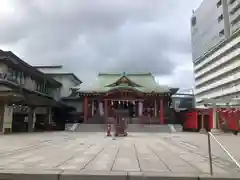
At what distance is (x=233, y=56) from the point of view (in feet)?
187

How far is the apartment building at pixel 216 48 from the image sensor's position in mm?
57062

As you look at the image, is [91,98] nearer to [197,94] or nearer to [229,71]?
[229,71]

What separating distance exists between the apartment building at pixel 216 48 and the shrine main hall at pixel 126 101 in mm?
15544

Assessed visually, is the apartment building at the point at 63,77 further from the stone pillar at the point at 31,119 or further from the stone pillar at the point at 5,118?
the stone pillar at the point at 5,118

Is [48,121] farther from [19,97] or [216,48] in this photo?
[216,48]

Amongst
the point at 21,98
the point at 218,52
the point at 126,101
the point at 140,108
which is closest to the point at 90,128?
the point at 126,101

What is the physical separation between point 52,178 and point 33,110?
974 inches

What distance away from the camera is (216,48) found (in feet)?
213

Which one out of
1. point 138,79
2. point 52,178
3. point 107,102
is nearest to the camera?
point 52,178

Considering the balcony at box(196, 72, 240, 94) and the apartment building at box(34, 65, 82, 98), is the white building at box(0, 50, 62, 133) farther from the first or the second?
the balcony at box(196, 72, 240, 94)

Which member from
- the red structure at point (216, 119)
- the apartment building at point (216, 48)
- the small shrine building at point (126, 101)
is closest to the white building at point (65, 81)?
the small shrine building at point (126, 101)

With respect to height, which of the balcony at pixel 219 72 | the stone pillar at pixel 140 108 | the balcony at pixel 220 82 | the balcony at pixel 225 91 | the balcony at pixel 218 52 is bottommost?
the stone pillar at pixel 140 108

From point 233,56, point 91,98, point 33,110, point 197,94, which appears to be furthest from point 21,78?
point 197,94

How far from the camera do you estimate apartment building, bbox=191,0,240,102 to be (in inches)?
2247
